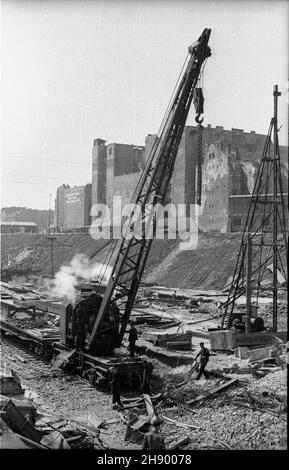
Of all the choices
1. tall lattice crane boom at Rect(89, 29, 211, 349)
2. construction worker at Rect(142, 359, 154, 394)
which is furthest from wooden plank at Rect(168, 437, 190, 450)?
tall lattice crane boom at Rect(89, 29, 211, 349)

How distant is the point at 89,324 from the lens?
14.5 m

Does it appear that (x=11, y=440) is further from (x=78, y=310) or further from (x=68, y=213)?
(x=68, y=213)

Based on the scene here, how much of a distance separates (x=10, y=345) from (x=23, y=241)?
4987 centimetres

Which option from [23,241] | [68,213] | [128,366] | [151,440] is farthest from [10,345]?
[68,213]

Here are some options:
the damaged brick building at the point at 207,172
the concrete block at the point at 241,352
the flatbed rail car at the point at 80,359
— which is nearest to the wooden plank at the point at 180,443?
the flatbed rail car at the point at 80,359

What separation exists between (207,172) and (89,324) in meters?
39.4

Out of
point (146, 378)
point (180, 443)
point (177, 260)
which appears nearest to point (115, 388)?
point (146, 378)

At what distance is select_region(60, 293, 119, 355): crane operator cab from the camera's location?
1417cm

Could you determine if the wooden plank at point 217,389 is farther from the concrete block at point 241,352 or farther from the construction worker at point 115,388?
the concrete block at point 241,352

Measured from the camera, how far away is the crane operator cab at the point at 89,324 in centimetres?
1417

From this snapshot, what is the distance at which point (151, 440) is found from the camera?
29.5 ft

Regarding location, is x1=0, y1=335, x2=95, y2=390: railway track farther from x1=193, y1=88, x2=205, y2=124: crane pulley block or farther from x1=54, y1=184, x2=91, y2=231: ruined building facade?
x1=54, y1=184, x2=91, y2=231: ruined building facade

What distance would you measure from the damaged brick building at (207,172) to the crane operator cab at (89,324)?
74.3 feet

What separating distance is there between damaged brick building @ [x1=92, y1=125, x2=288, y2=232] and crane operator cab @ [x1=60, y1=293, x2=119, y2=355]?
22661mm
